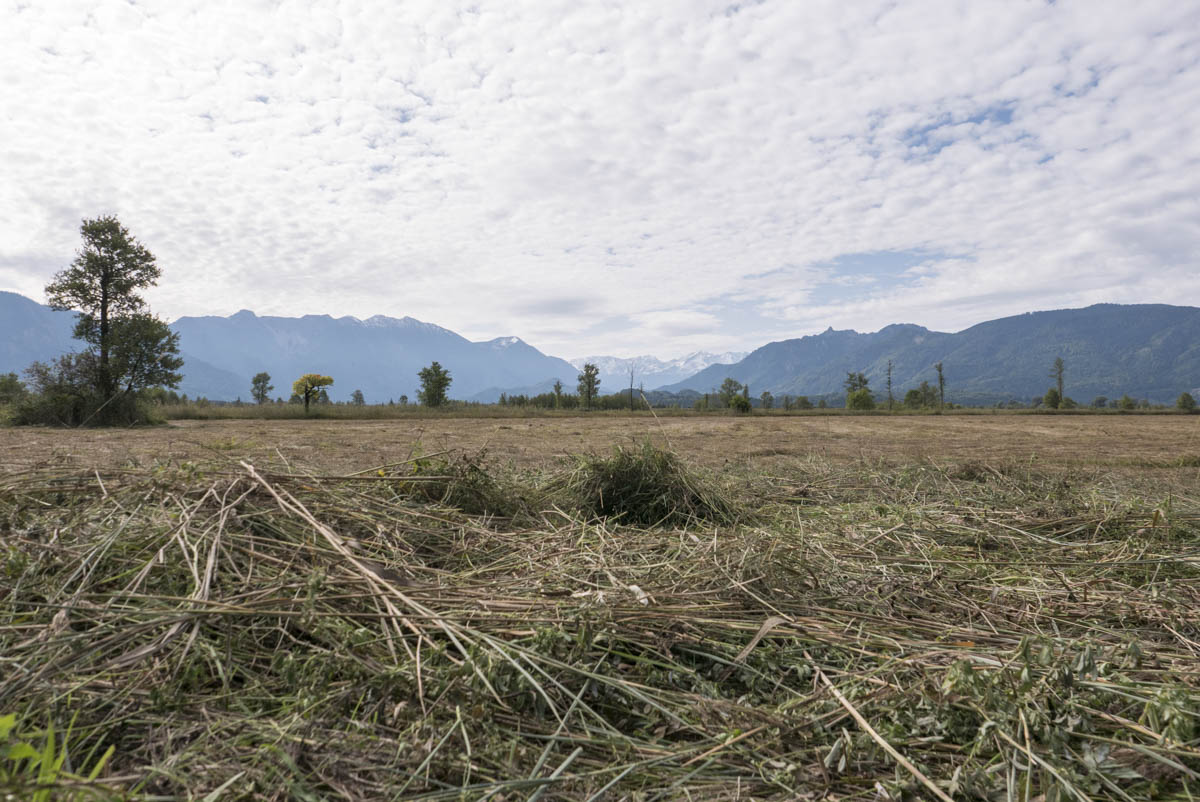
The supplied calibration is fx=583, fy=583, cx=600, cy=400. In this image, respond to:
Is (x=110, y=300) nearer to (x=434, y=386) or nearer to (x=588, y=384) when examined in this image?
(x=434, y=386)

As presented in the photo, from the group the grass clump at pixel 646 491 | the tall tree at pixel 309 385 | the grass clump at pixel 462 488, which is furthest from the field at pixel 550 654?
the tall tree at pixel 309 385

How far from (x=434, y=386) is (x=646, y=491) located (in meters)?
37.3

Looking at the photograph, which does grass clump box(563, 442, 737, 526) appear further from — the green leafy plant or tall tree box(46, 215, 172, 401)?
tall tree box(46, 215, 172, 401)

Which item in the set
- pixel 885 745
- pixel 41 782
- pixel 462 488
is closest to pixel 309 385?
pixel 462 488

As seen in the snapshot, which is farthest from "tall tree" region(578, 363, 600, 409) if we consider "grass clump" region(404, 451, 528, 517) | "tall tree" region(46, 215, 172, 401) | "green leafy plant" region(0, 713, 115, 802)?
"green leafy plant" region(0, 713, 115, 802)

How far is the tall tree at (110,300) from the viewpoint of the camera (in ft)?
55.5

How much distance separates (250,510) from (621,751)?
2289 mm

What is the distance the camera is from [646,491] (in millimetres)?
4836

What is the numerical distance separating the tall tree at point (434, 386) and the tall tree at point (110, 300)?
778 inches

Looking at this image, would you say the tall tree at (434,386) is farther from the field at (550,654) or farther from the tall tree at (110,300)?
the field at (550,654)

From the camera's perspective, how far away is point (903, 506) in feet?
15.8

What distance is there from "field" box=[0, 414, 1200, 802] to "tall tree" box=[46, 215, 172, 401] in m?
17.3

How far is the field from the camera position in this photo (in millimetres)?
1552

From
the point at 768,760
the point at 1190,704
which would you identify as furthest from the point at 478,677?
the point at 1190,704
